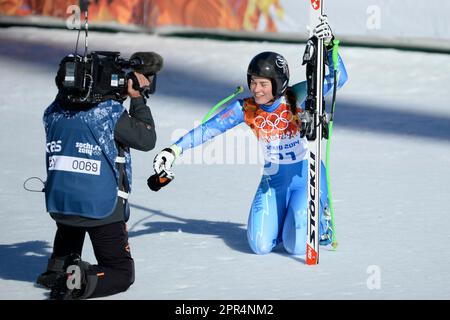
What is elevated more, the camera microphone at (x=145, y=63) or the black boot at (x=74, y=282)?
the camera microphone at (x=145, y=63)

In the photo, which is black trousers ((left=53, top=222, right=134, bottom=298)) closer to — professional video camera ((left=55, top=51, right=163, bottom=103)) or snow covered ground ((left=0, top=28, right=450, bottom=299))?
snow covered ground ((left=0, top=28, right=450, bottom=299))

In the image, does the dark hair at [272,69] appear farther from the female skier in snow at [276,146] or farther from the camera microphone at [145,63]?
the camera microphone at [145,63]

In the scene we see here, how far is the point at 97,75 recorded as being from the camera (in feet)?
19.8

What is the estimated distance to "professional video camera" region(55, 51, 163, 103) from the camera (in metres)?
5.95

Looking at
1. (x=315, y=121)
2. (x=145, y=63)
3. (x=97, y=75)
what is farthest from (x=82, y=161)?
(x=315, y=121)

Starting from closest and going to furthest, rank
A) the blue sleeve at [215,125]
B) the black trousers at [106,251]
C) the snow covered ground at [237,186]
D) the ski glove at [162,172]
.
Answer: the black trousers at [106,251] → the snow covered ground at [237,186] → the ski glove at [162,172] → the blue sleeve at [215,125]

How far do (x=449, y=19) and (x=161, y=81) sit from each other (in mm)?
3314

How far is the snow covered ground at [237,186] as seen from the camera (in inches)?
257

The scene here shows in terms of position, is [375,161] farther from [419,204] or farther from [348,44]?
[348,44]

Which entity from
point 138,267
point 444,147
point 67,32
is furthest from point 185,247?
point 67,32

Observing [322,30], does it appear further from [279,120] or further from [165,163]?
[165,163]

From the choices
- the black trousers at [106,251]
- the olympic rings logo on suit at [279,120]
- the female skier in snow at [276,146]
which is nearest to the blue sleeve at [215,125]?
the female skier in snow at [276,146]

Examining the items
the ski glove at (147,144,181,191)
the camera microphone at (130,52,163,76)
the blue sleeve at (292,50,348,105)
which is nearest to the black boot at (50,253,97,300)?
the ski glove at (147,144,181,191)

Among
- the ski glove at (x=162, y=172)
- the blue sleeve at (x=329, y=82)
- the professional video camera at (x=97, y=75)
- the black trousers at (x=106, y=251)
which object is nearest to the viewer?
the professional video camera at (x=97, y=75)
